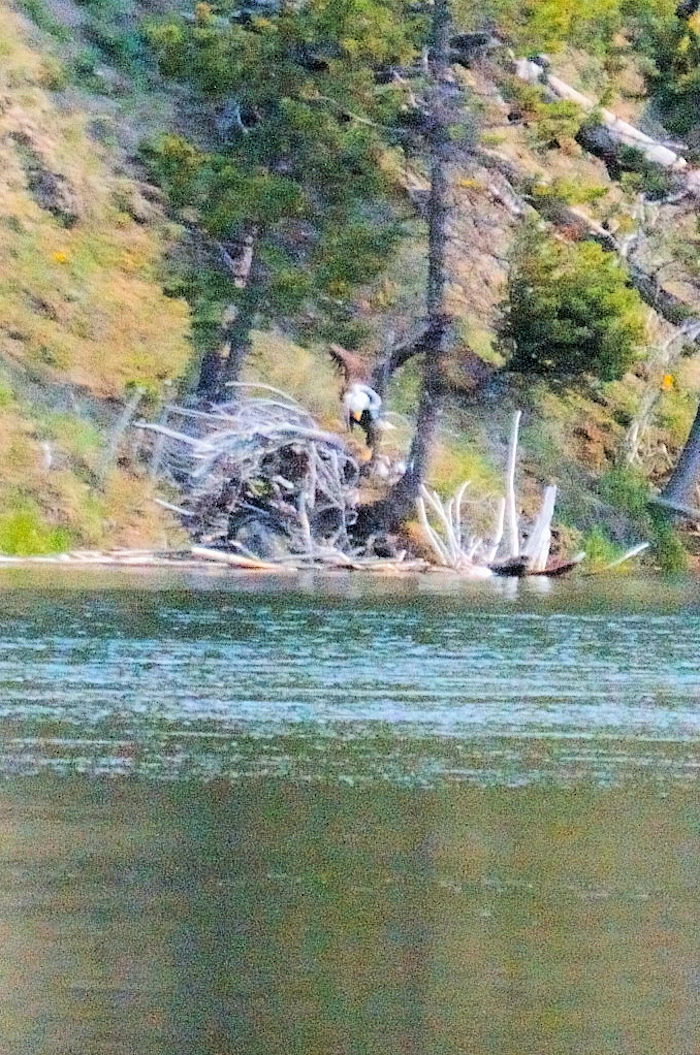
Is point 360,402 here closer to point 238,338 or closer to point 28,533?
point 238,338

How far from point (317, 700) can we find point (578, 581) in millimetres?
15582

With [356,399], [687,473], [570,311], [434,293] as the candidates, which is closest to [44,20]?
[434,293]

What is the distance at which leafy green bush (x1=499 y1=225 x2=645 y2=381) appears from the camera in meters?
31.8

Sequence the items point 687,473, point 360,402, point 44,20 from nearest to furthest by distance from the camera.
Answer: point 360,402
point 687,473
point 44,20

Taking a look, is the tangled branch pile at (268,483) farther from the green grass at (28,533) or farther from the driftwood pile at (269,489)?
the green grass at (28,533)

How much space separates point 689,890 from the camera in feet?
29.7

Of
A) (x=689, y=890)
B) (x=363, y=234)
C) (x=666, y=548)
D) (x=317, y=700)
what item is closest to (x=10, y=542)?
(x=363, y=234)

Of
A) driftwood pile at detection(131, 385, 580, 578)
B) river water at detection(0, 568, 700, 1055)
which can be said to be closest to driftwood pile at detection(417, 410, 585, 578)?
driftwood pile at detection(131, 385, 580, 578)

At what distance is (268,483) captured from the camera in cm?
3008

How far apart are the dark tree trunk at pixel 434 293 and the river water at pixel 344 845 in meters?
12.2

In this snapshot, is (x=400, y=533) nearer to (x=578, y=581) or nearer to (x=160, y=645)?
(x=578, y=581)

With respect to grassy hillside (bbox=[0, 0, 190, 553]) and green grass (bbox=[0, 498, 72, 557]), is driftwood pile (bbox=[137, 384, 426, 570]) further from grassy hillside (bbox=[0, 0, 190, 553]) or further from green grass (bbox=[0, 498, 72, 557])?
green grass (bbox=[0, 498, 72, 557])

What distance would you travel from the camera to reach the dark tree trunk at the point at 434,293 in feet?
102

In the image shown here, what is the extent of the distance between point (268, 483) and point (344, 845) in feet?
66.7
